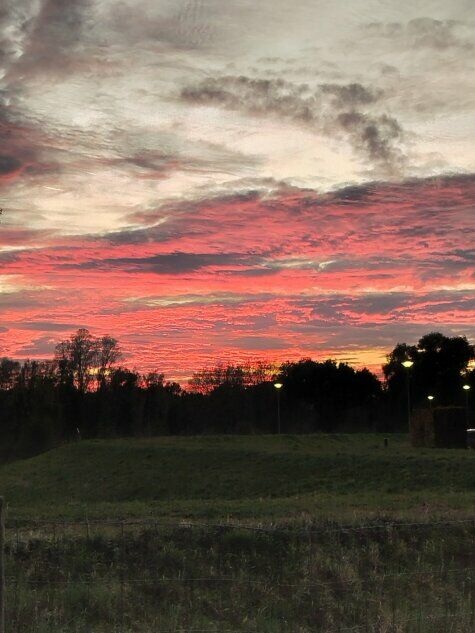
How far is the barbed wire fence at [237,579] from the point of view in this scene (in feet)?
36.8

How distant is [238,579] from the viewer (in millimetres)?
13281

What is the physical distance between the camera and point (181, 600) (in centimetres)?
1255

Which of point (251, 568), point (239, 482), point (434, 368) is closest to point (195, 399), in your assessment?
point (434, 368)

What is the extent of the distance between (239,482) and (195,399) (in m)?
67.4

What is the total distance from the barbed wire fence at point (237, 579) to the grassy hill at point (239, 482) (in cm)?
269

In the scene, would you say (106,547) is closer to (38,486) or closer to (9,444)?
(38,486)

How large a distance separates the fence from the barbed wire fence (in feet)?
0.08

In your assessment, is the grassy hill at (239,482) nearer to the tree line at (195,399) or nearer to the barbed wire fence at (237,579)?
the barbed wire fence at (237,579)

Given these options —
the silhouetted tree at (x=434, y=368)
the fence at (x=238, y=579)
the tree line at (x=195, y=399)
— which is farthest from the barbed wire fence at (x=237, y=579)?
the silhouetted tree at (x=434, y=368)

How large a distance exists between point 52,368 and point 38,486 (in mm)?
59232

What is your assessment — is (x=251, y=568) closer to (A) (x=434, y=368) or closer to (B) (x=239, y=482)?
(B) (x=239, y=482)

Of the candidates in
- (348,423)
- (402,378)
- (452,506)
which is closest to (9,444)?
(348,423)

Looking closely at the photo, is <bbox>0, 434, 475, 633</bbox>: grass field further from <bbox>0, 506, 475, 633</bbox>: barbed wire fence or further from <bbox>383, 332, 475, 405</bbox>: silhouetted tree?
<bbox>383, 332, 475, 405</bbox>: silhouetted tree

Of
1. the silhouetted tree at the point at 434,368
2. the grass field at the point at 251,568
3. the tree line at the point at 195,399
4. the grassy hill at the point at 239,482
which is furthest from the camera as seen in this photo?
the silhouetted tree at the point at 434,368
